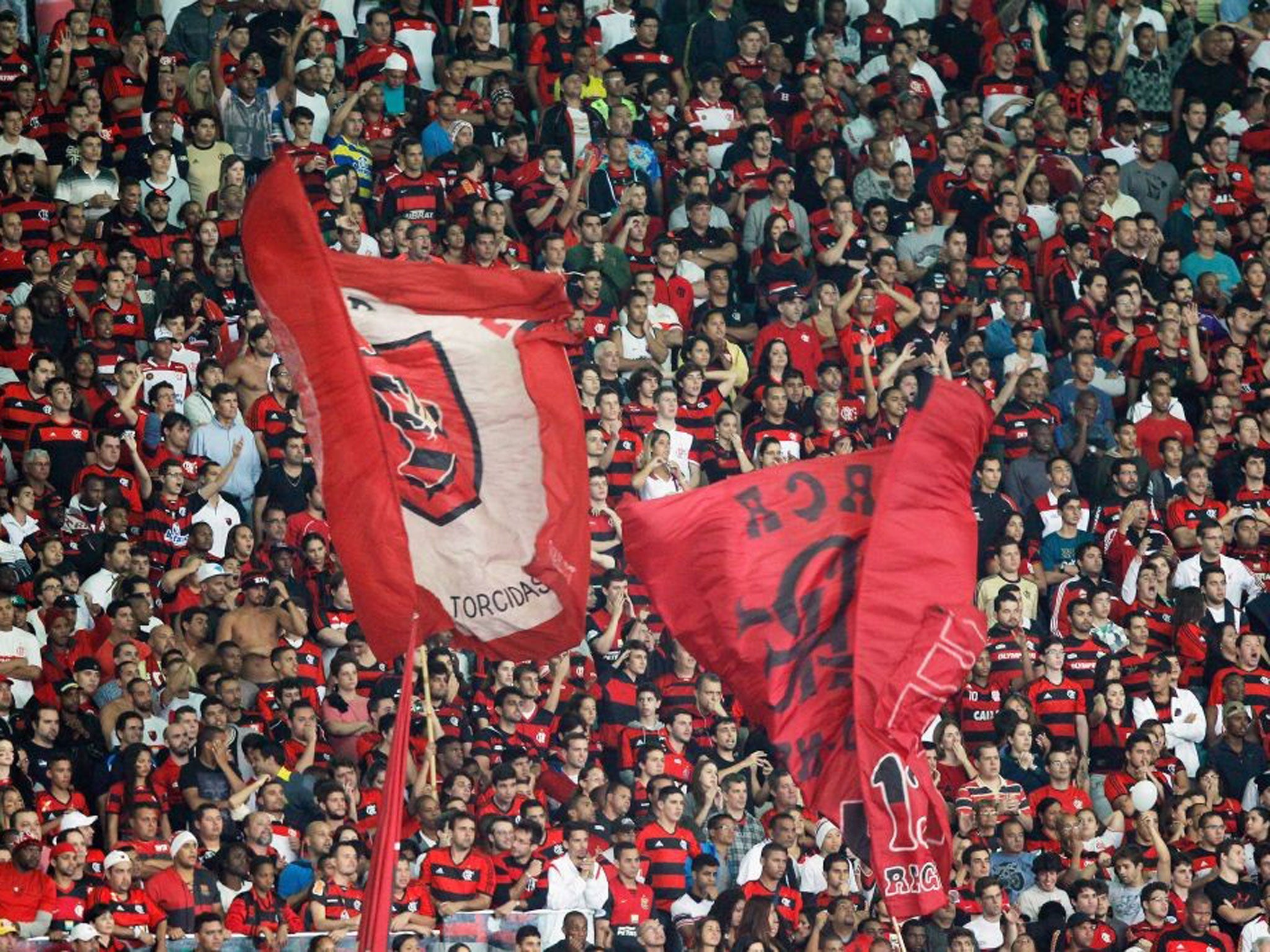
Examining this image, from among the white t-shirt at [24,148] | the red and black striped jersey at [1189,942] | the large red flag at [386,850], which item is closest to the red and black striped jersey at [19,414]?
the white t-shirt at [24,148]

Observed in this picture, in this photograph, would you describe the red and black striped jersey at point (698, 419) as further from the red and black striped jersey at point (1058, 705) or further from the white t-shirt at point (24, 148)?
the white t-shirt at point (24, 148)

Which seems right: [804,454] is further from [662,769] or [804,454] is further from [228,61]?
[228,61]

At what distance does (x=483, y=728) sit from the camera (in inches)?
680

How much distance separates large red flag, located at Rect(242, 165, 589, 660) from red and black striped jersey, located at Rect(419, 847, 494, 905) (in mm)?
3298

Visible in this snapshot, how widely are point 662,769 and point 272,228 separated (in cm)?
574

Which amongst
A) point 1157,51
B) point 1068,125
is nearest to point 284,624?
point 1068,125

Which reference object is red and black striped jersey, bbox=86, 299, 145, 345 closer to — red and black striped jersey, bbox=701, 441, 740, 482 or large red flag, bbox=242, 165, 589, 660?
red and black striped jersey, bbox=701, 441, 740, 482

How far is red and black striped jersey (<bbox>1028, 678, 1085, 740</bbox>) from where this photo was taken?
18672 mm

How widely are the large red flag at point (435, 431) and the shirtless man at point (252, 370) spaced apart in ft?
18.6

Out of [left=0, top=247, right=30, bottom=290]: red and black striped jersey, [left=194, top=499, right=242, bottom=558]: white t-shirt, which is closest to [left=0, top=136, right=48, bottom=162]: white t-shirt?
[left=0, top=247, right=30, bottom=290]: red and black striped jersey

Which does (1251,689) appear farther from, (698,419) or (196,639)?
(196,639)

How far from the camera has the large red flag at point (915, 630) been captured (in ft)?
40.4

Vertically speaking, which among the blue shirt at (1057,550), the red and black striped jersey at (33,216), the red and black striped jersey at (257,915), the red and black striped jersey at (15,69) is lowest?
the blue shirt at (1057,550)

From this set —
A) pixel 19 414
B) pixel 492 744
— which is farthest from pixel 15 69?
pixel 492 744
